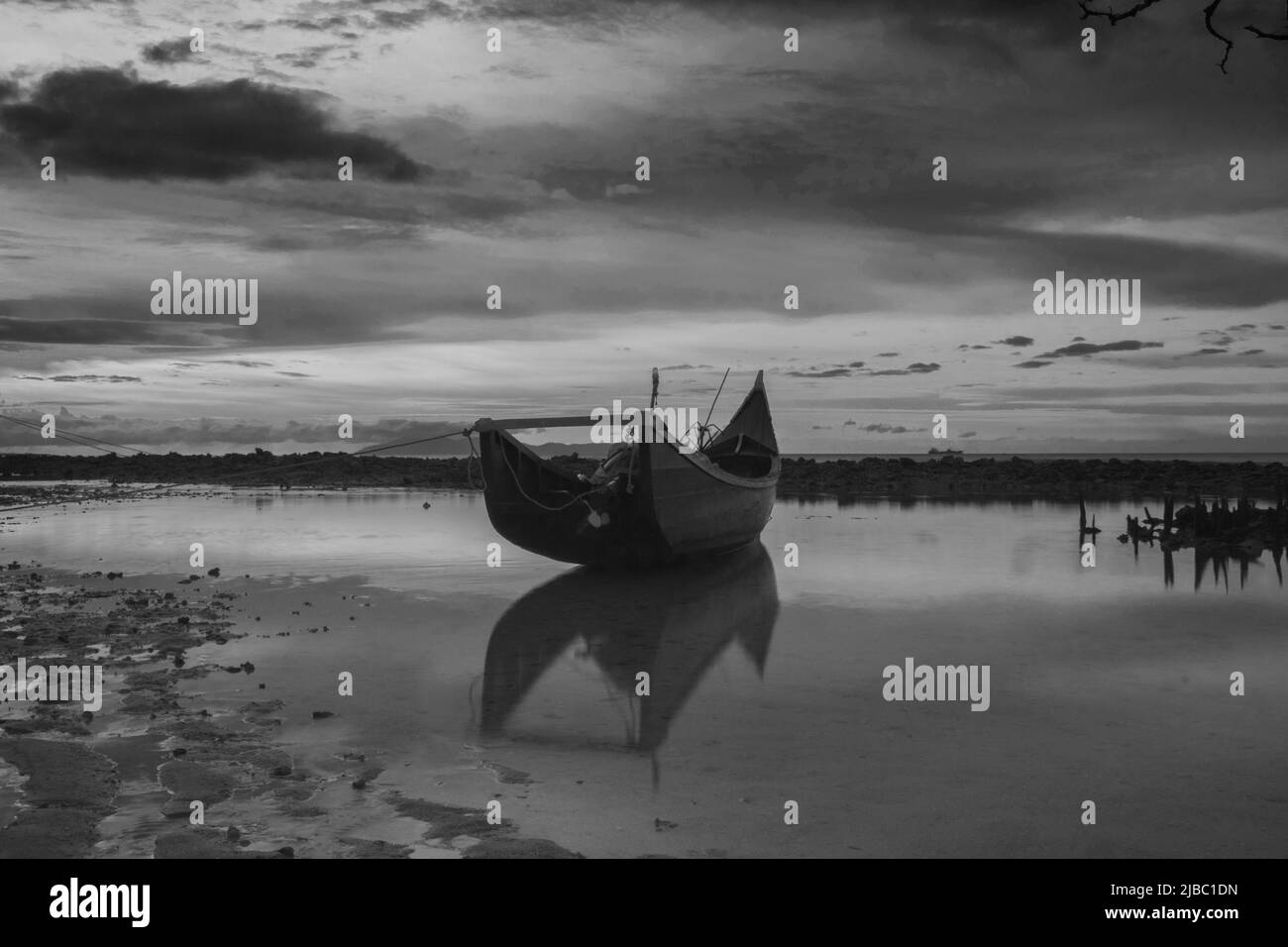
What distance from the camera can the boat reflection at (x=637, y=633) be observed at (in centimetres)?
886

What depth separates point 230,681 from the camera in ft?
30.0

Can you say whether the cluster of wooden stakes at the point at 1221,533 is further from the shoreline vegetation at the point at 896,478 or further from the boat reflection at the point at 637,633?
the shoreline vegetation at the point at 896,478

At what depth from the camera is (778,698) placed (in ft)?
29.5

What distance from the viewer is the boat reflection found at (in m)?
8.86

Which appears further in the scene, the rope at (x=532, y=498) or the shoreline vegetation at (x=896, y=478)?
the shoreline vegetation at (x=896, y=478)

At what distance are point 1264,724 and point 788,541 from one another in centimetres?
1456

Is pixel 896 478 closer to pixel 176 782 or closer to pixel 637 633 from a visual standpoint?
pixel 637 633

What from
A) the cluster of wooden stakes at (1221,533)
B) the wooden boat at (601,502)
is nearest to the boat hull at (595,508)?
the wooden boat at (601,502)

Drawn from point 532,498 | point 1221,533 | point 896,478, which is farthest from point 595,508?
point 896,478

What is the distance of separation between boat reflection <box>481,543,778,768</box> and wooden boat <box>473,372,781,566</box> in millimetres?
540

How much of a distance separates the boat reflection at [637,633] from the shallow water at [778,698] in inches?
2.4

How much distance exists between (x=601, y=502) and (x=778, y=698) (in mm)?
7863

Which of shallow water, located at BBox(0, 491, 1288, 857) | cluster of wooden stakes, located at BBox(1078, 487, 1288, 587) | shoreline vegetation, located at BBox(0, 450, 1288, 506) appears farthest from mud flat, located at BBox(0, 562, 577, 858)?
shoreline vegetation, located at BBox(0, 450, 1288, 506)
